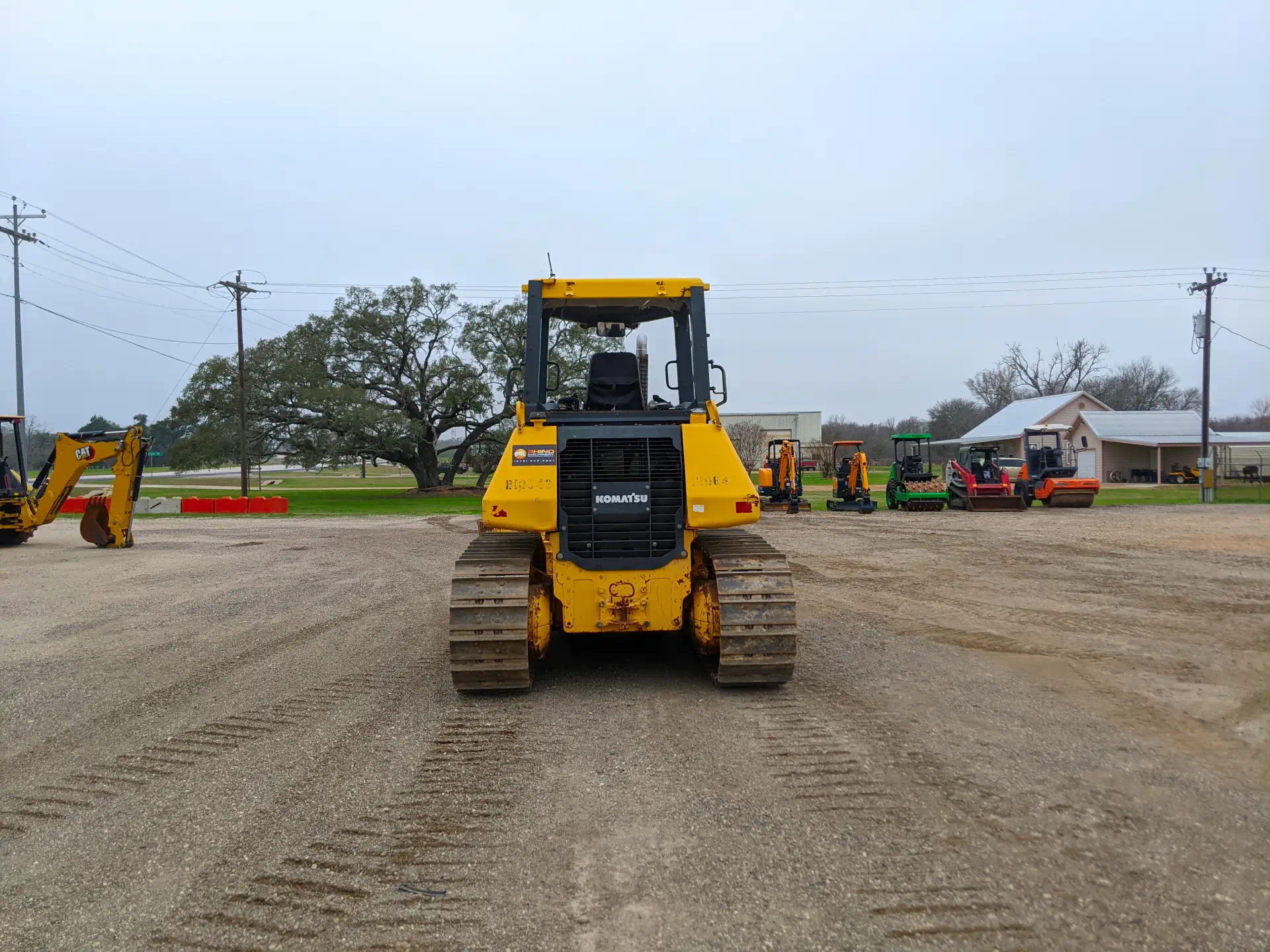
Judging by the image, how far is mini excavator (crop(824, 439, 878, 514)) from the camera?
88.0ft

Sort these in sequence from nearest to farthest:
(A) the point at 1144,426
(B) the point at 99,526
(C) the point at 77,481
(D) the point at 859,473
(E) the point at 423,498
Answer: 1. (C) the point at 77,481
2. (B) the point at 99,526
3. (D) the point at 859,473
4. (E) the point at 423,498
5. (A) the point at 1144,426

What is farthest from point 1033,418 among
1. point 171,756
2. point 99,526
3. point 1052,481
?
point 171,756

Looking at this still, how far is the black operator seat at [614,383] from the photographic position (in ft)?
23.2

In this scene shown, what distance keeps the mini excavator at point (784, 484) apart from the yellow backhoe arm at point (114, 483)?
684 inches

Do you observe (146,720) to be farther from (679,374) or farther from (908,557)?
(908,557)

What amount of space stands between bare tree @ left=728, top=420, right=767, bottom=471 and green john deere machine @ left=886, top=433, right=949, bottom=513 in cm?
2469

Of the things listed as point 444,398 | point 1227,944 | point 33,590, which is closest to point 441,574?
point 33,590

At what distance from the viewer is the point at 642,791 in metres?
4.28

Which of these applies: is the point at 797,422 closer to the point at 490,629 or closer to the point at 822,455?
the point at 822,455

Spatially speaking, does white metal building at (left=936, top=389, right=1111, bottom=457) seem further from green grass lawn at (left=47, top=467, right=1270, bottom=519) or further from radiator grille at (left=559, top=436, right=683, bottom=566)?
radiator grille at (left=559, top=436, right=683, bottom=566)

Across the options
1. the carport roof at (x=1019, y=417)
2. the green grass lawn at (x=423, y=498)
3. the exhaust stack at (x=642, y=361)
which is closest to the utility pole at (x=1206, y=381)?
the green grass lawn at (x=423, y=498)

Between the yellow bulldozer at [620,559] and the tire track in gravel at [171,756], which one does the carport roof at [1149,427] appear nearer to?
the yellow bulldozer at [620,559]

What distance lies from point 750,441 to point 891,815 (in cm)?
5429

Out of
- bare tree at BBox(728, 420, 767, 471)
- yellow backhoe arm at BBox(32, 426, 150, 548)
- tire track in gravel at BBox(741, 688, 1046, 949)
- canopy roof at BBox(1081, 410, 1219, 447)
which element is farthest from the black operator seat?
bare tree at BBox(728, 420, 767, 471)
